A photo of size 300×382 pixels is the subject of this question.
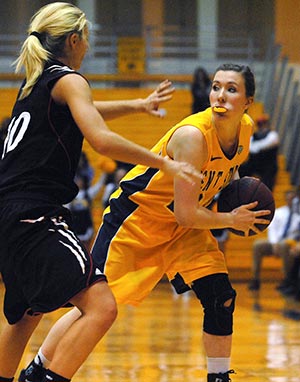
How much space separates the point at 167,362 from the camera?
21.6 feet

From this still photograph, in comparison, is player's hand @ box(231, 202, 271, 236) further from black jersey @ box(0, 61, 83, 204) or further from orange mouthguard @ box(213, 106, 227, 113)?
black jersey @ box(0, 61, 83, 204)

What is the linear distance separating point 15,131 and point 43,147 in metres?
0.15

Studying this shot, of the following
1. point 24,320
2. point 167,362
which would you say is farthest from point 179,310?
point 24,320

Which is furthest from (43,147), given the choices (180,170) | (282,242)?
(282,242)

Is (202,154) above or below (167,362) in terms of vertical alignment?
above

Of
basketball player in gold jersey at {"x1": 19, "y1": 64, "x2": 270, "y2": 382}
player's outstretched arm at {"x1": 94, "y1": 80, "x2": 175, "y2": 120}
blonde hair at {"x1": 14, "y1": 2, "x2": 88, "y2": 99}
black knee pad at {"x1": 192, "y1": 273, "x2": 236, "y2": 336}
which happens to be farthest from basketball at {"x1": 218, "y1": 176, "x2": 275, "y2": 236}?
blonde hair at {"x1": 14, "y1": 2, "x2": 88, "y2": 99}

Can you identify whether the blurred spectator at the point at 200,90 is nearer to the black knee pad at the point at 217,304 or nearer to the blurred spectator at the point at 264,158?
the blurred spectator at the point at 264,158

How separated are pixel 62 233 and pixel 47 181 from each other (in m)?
0.21

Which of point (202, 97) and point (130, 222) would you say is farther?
point (202, 97)

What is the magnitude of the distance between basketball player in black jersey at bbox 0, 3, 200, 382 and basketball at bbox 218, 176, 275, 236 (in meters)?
1.00

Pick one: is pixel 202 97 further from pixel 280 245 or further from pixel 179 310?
pixel 179 310

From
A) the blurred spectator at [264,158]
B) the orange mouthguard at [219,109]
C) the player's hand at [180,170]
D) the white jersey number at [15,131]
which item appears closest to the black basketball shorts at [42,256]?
the white jersey number at [15,131]

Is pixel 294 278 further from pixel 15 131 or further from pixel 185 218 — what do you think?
pixel 15 131

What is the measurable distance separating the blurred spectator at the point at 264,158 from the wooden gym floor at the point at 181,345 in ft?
10.6
